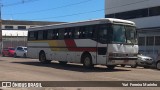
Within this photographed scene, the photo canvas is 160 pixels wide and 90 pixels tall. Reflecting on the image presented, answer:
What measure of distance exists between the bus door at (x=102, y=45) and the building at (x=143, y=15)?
49.3 ft

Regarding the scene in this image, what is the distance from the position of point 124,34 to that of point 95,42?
1.88 meters

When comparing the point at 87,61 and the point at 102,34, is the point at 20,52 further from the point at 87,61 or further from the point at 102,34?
the point at 102,34

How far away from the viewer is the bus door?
22938 mm

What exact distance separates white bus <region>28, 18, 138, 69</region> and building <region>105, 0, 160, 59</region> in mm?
12570

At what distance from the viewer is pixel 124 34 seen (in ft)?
76.6

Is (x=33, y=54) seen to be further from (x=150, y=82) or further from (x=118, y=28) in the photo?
(x=150, y=82)

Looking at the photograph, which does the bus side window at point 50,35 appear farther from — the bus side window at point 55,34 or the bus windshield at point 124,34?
the bus windshield at point 124,34

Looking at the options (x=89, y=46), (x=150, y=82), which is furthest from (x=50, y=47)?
(x=150, y=82)

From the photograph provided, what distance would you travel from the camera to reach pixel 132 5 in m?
48.3

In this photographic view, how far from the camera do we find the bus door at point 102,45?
75.3 feet

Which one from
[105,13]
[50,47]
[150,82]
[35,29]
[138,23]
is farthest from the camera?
[105,13]

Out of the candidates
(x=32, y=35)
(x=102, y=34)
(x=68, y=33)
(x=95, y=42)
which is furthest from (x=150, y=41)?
(x=102, y=34)

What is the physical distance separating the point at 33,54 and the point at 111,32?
11.6 metres

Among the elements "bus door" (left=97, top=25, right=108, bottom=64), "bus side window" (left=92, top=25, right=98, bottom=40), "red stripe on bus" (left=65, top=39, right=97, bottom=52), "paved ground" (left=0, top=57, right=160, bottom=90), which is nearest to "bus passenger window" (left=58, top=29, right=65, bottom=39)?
"red stripe on bus" (left=65, top=39, right=97, bottom=52)
